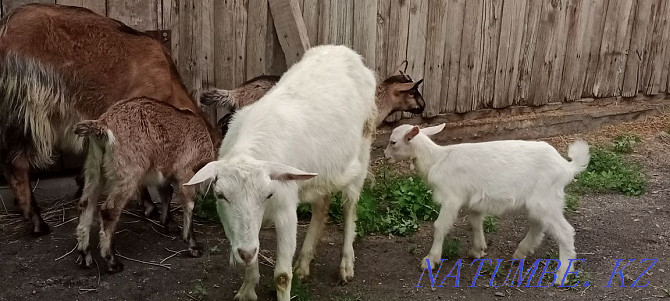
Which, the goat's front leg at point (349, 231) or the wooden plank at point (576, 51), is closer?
the goat's front leg at point (349, 231)

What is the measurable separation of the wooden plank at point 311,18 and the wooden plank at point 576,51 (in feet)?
10.0

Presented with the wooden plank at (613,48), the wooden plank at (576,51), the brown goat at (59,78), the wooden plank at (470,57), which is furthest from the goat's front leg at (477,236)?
the wooden plank at (613,48)

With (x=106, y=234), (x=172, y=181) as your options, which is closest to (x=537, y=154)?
(x=172, y=181)

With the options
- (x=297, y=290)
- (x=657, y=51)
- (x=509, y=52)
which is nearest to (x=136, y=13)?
(x=297, y=290)

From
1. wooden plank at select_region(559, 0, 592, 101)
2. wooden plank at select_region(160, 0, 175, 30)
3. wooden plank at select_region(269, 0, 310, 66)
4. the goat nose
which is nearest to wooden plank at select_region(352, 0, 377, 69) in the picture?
wooden plank at select_region(269, 0, 310, 66)

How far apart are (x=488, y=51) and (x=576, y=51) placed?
1.26 m

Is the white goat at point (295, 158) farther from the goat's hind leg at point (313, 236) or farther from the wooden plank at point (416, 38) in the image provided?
the wooden plank at point (416, 38)

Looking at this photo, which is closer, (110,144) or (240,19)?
(110,144)

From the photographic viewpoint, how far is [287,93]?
468cm

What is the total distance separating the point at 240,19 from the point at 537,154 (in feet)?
8.58

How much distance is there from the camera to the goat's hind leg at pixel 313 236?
4988mm

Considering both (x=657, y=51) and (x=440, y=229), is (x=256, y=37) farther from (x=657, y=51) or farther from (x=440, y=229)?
(x=657, y=51)

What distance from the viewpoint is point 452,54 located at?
7.44 m

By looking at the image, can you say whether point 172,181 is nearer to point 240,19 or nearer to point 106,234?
point 106,234
